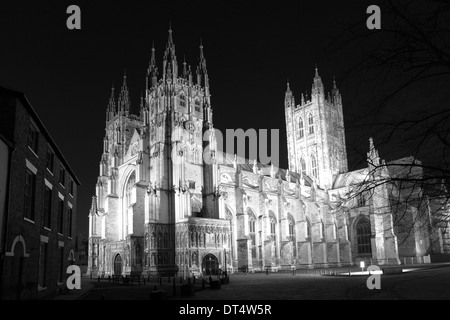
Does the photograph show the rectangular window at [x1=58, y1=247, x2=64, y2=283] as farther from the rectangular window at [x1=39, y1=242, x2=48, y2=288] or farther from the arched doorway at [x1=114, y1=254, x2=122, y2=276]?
the arched doorway at [x1=114, y1=254, x2=122, y2=276]

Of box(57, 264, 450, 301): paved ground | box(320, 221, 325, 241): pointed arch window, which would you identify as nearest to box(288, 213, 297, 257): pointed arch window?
box(320, 221, 325, 241): pointed arch window

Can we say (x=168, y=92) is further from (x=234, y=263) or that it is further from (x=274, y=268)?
(x=274, y=268)

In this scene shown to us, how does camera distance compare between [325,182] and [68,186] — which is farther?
[325,182]

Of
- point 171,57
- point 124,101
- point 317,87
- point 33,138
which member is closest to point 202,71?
point 171,57

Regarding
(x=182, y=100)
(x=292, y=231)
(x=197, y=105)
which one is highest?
(x=182, y=100)

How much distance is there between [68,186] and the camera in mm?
27547

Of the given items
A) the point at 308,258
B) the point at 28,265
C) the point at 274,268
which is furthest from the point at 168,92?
the point at 28,265

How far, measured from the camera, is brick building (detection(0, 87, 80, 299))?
48.1 ft

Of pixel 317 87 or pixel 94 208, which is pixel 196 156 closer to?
pixel 94 208

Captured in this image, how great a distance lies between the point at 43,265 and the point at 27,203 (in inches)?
173

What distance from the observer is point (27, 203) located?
1753 centimetres

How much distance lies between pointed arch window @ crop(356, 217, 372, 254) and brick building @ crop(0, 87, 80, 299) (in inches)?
2389

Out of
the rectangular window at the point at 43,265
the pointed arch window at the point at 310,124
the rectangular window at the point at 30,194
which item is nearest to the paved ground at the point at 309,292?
the rectangular window at the point at 43,265

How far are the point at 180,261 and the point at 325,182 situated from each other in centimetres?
4792
